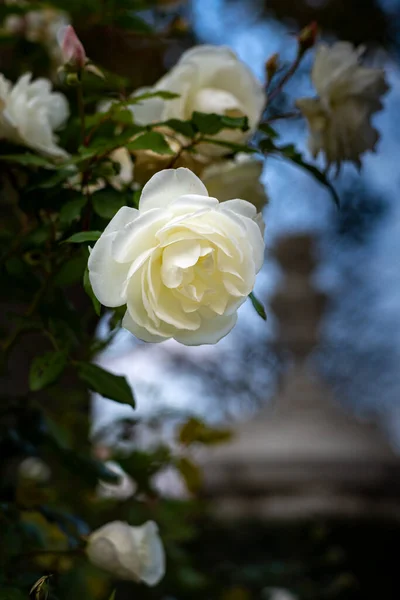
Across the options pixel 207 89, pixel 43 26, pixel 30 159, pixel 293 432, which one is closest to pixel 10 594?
pixel 30 159

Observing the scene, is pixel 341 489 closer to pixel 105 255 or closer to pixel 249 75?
pixel 249 75

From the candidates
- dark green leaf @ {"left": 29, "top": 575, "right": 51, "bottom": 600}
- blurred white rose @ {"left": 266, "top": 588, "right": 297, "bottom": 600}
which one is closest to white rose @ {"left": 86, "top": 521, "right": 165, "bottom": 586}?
dark green leaf @ {"left": 29, "top": 575, "right": 51, "bottom": 600}

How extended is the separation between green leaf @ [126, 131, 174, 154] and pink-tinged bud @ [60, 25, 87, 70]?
8cm

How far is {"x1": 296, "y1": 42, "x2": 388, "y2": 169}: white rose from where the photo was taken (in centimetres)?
67

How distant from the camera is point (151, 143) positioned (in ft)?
1.93

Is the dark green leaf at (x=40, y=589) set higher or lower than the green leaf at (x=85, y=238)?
lower

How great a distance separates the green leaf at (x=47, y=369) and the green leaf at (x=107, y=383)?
0.07 feet

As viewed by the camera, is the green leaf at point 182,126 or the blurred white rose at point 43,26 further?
the blurred white rose at point 43,26

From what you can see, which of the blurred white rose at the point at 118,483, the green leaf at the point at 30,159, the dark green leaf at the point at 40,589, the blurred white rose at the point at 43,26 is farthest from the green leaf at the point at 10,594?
the blurred white rose at the point at 43,26

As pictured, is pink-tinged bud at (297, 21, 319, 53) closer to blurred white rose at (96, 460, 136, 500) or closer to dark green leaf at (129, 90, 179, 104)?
dark green leaf at (129, 90, 179, 104)

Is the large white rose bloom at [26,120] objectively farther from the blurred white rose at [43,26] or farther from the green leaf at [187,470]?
the green leaf at [187,470]

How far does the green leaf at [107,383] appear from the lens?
602mm

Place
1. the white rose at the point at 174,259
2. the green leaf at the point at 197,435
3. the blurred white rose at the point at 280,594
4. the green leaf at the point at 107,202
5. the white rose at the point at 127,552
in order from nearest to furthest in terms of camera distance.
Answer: the white rose at the point at 174,259
the green leaf at the point at 107,202
the white rose at the point at 127,552
the green leaf at the point at 197,435
the blurred white rose at the point at 280,594

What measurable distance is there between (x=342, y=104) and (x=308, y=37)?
0.08 m
